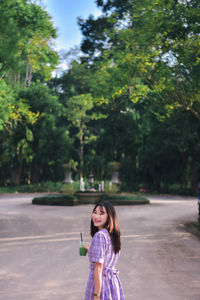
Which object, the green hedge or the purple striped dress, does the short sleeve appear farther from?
the green hedge

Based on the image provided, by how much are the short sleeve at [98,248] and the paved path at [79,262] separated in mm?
3126

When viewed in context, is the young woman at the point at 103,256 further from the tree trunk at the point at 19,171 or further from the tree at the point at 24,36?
the tree trunk at the point at 19,171

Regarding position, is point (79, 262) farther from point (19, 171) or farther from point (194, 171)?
point (19, 171)

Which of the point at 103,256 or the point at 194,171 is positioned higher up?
the point at 194,171

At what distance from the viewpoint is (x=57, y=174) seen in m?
54.8

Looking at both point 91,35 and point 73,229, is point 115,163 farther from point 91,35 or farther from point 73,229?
point 73,229

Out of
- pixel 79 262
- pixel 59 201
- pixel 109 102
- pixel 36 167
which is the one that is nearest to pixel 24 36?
pixel 79 262

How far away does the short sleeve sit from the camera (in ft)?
12.7

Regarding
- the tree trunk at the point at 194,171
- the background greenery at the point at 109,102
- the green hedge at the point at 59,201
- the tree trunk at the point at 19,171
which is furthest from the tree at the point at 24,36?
the tree trunk at the point at 19,171

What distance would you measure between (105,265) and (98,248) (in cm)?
25

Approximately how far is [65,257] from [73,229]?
5601 mm

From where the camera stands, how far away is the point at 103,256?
388 cm

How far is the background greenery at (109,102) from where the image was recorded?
1641 cm

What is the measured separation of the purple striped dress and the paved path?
289 centimetres
